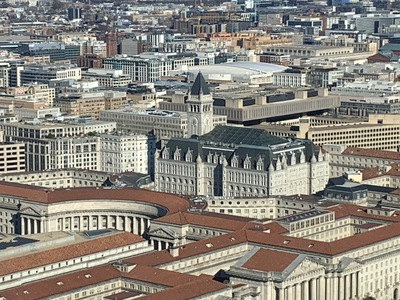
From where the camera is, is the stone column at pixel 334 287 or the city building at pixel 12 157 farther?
the city building at pixel 12 157

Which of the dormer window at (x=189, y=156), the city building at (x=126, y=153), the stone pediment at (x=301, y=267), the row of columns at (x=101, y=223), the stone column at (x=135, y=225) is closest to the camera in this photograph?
the stone pediment at (x=301, y=267)

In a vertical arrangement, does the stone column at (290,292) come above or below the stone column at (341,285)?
above

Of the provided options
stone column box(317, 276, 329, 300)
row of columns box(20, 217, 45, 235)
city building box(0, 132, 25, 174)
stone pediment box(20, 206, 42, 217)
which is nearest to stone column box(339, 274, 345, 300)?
stone column box(317, 276, 329, 300)

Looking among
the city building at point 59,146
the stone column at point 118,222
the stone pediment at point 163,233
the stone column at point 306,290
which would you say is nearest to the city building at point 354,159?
the city building at point 59,146

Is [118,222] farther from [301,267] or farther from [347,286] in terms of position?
[301,267]

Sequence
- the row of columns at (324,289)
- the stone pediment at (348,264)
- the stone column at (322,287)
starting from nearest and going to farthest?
the row of columns at (324,289), the stone column at (322,287), the stone pediment at (348,264)

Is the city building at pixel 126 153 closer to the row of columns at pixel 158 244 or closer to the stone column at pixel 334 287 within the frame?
the row of columns at pixel 158 244

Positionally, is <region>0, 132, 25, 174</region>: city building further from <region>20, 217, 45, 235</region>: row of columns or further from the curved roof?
<region>20, 217, 45, 235</region>: row of columns
